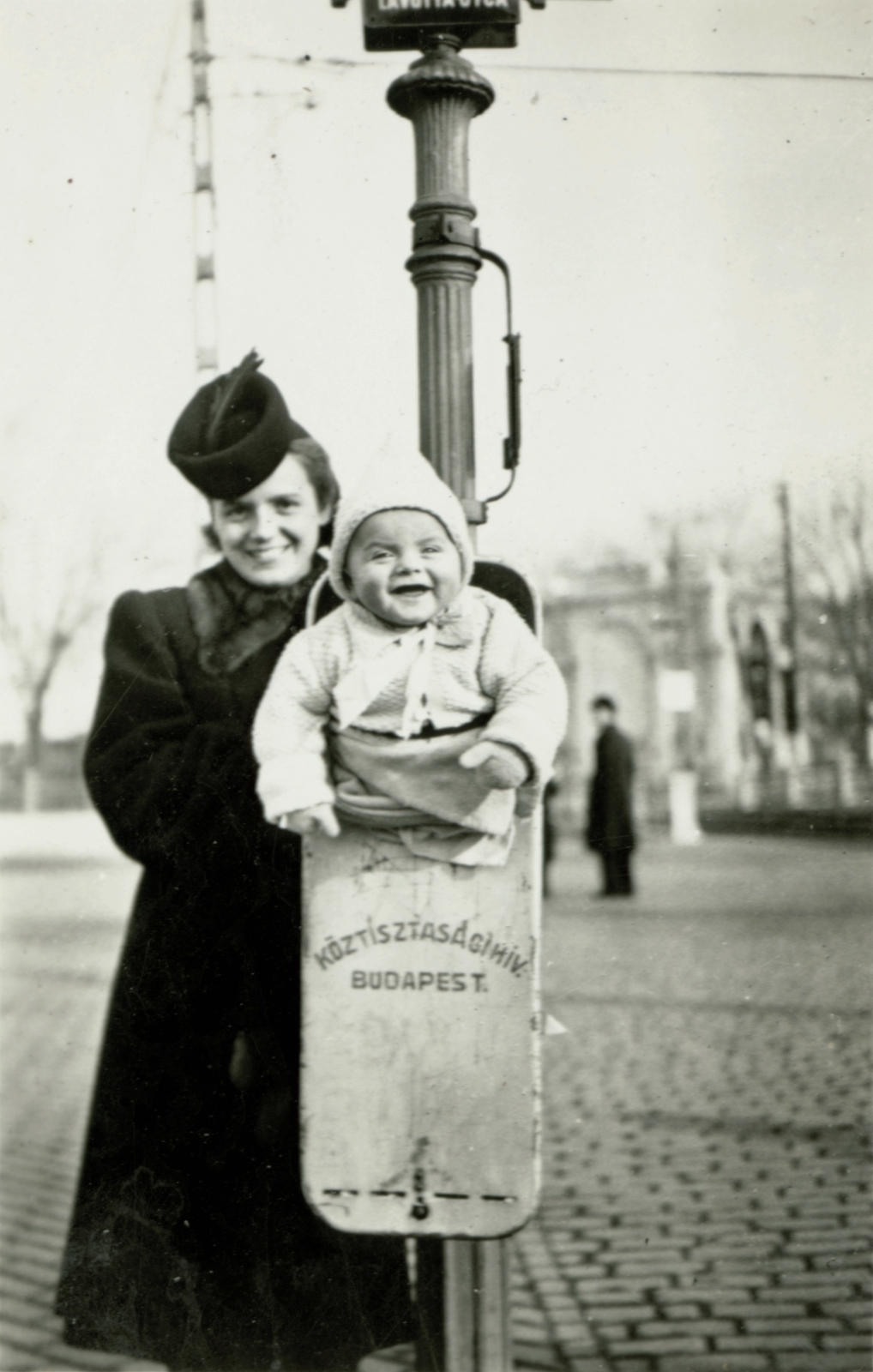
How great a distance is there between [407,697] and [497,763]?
19 centimetres

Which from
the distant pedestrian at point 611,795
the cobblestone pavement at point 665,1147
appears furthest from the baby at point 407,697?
the distant pedestrian at point 611,795

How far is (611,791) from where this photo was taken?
13.9 m

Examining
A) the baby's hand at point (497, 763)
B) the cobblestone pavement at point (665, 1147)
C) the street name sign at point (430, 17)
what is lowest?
the cobblestone pavement at point (665, 1147)

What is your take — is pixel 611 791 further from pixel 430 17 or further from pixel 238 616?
pixel 430 17

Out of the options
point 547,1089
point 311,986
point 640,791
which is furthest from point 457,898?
point 640,791

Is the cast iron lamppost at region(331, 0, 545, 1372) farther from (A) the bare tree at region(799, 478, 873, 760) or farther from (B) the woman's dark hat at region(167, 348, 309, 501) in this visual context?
(A) the bare tree at region(799, 478, 873, 760)

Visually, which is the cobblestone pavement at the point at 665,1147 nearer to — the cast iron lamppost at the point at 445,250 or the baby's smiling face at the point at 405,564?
the cast iron lamppost at the point at 445,250

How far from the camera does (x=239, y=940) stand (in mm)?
2871

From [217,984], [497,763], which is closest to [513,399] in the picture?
[497,763]

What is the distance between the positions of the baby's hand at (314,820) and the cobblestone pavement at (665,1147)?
47.5 inches

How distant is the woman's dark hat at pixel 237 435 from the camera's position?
2.76 metres

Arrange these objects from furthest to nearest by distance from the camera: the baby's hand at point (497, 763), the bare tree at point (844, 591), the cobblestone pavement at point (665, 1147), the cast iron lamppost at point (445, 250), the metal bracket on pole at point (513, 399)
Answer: the bare tree at point (844, 591), the cobblestone pavement at point (665, 1147), the metal bracket on pole at point (513, 399), the cast iron lamppost at point (445, 250), the baby's hand at point (497, 763)

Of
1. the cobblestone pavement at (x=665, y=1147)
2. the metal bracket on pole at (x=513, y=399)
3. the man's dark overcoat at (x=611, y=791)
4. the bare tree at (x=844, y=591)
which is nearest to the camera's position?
the metal bracket on pole at (x=513, y=399)

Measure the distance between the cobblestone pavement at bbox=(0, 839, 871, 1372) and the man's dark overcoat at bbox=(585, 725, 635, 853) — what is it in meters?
2.07
